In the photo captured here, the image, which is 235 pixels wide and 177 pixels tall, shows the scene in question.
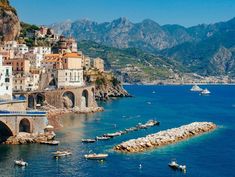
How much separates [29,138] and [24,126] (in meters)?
3.39

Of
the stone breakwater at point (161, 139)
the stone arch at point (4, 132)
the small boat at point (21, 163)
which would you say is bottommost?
the small boat at point (21, 163)

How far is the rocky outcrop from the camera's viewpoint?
91812 mm

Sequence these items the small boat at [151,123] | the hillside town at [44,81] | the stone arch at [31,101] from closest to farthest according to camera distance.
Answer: the small boat at [151,123] → the hillside town at [44,81] → the stone arch at [31,101]

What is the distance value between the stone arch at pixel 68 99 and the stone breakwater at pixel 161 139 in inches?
1799

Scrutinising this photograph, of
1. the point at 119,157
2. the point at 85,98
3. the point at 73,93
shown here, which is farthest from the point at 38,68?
the point at 119,157

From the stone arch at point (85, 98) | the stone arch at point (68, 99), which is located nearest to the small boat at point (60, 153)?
the stone arch at point (68, 99)

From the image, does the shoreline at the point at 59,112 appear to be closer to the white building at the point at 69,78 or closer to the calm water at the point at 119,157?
the calm water at the point at 119,157

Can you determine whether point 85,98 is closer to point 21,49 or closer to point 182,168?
point 21,49

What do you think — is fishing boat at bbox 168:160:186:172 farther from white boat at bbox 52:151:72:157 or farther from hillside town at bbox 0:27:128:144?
hillside town at bbox 0:27:128:144

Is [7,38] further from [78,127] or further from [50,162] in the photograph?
[50,162]

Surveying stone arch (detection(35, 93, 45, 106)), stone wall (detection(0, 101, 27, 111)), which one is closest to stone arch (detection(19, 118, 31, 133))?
stone wall (detection(0, 101, 27, 111))

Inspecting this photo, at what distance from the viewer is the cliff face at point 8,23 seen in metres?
172

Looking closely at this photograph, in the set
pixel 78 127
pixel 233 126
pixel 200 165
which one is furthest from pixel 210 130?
pixel 200 165

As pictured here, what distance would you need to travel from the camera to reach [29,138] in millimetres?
93062
